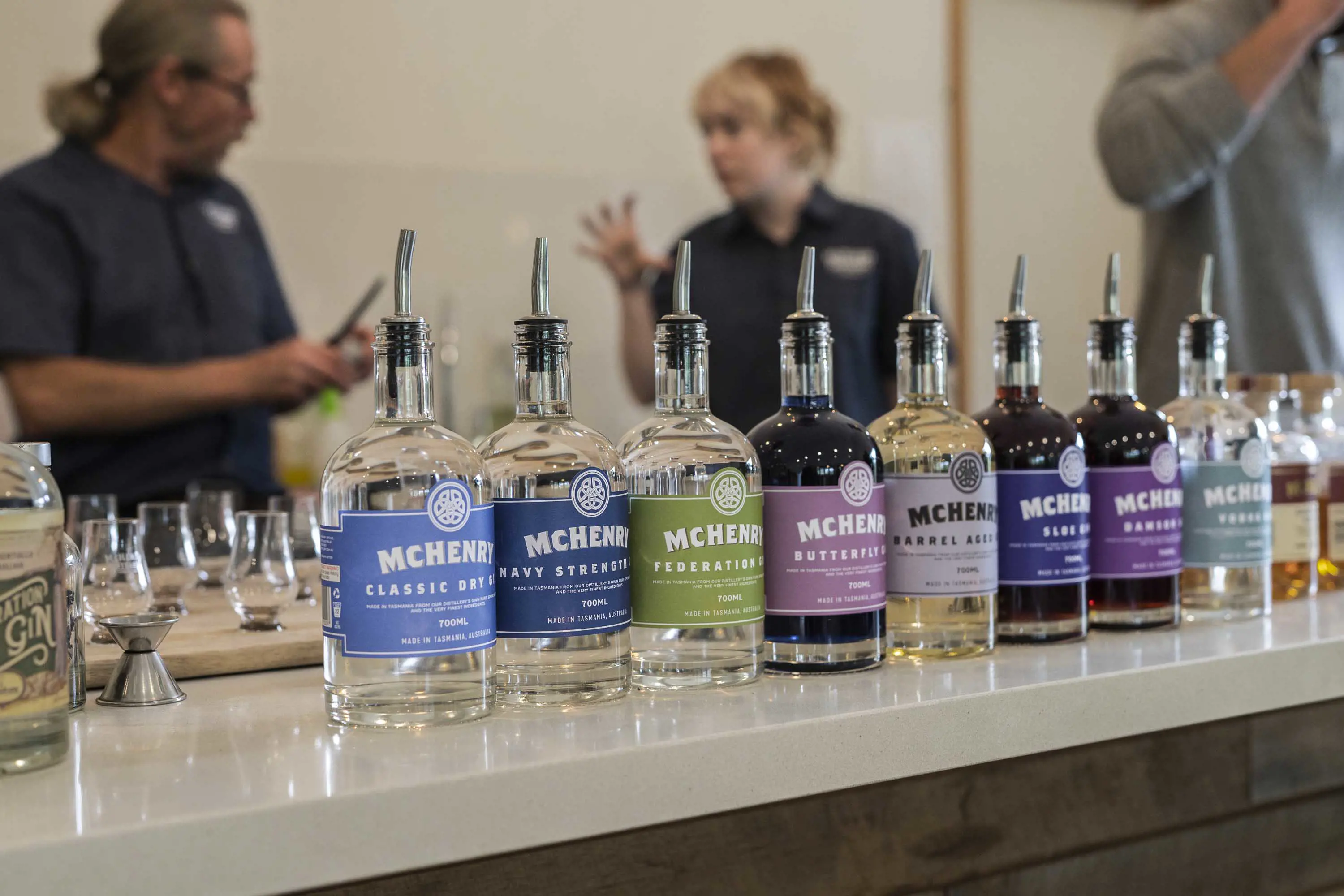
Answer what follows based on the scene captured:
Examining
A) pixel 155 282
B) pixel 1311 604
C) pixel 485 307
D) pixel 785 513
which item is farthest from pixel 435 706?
pixel 485 307

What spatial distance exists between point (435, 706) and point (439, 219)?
7.78 ft

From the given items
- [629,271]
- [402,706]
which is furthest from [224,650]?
[629,271]

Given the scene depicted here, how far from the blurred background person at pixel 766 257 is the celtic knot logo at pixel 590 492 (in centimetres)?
189

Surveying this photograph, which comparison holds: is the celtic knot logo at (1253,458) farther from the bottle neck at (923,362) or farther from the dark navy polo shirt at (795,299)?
the dark navy polo shirt at (795,299)

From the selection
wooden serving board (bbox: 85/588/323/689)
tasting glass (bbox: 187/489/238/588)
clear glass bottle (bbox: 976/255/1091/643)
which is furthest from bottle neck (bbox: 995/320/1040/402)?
tasting glass (bbox: 187/489/238/588)

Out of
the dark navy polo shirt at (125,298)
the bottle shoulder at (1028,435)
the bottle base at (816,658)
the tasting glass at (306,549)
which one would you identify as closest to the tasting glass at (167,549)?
the tasting glass at (306,549)

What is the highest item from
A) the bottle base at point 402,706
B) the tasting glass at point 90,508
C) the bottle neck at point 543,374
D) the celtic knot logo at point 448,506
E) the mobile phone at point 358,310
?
the mobile phone at point 358,310

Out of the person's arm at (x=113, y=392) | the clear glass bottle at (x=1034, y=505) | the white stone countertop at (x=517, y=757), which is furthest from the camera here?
the person's arm at (x=113, y=392)

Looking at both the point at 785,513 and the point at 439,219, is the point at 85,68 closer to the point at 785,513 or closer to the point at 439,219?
the point at 439,219

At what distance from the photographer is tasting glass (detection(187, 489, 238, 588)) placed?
3.96 feet

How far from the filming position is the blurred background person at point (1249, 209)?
1.84 metres

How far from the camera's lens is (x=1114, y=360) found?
0.95 meters

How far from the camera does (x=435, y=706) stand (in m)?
0.68

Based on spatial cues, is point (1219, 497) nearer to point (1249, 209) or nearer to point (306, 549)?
point (306, 549)
